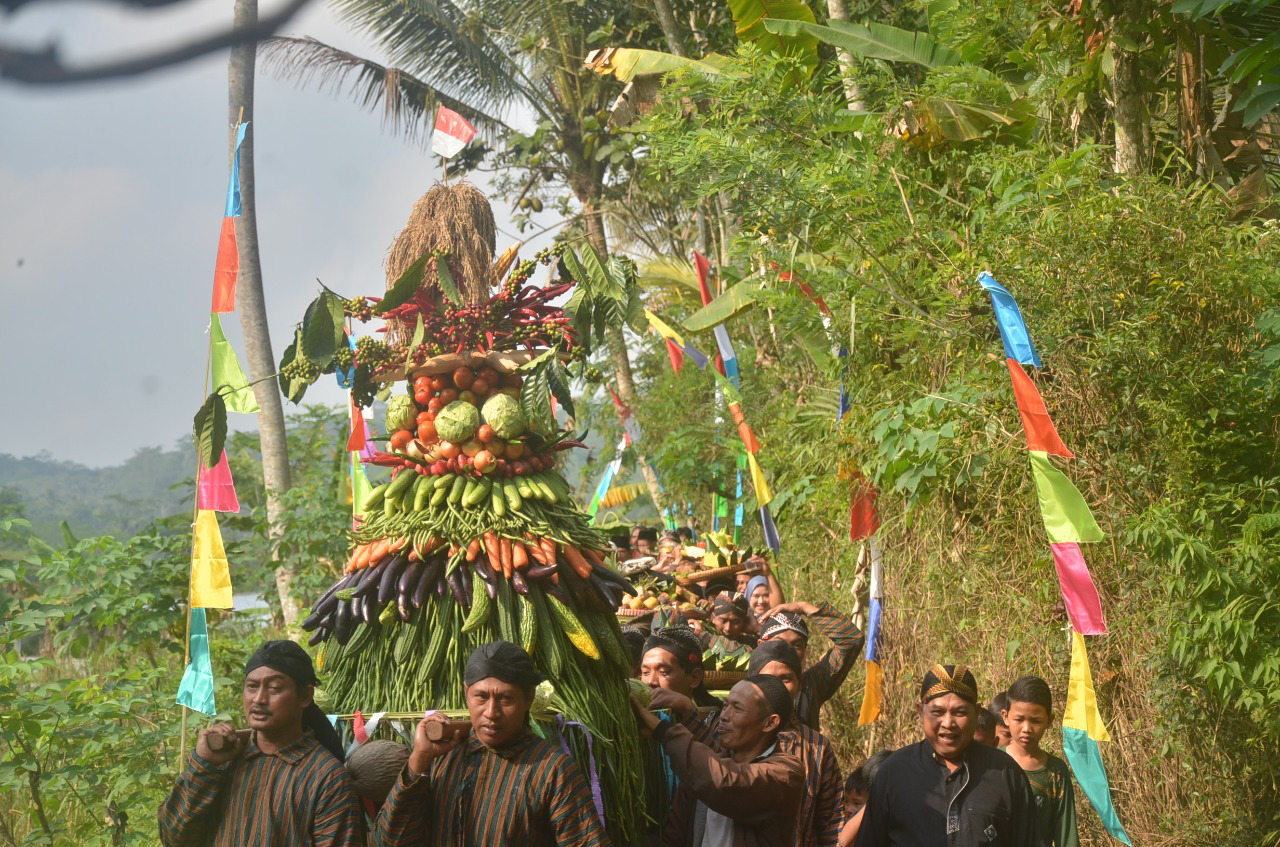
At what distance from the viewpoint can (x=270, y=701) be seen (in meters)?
2.93

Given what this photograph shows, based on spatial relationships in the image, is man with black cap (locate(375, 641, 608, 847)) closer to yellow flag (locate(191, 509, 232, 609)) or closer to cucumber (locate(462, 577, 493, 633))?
cucumber (locate(462, 577, 493, 633))

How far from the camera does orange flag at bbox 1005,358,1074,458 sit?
186 inches

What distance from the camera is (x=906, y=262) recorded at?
6402 millimetres

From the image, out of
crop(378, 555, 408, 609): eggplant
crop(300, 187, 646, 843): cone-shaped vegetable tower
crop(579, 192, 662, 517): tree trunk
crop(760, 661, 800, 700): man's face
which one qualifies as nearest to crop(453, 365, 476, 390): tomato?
crop(300, 187, 646, 843): cone-shaped vegetable tower

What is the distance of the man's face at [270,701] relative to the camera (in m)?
2.92

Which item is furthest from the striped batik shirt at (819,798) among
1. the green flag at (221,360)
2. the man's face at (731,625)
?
the green flag at (221,360)

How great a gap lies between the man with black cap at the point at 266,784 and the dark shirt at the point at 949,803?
1.53 metres

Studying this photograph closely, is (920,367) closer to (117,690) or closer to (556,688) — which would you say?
(556,688)

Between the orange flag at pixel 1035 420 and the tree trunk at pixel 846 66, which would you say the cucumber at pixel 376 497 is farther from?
the tree trunk at pixel 846 66

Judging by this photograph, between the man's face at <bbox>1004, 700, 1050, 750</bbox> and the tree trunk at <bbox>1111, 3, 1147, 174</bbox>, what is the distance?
132 inches

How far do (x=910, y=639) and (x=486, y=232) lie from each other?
356 cm

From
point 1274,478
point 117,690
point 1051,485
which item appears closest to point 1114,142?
point 1274,478

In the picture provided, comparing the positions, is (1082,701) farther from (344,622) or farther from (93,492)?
(93,492)

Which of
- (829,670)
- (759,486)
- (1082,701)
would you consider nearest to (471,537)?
(829,670)
